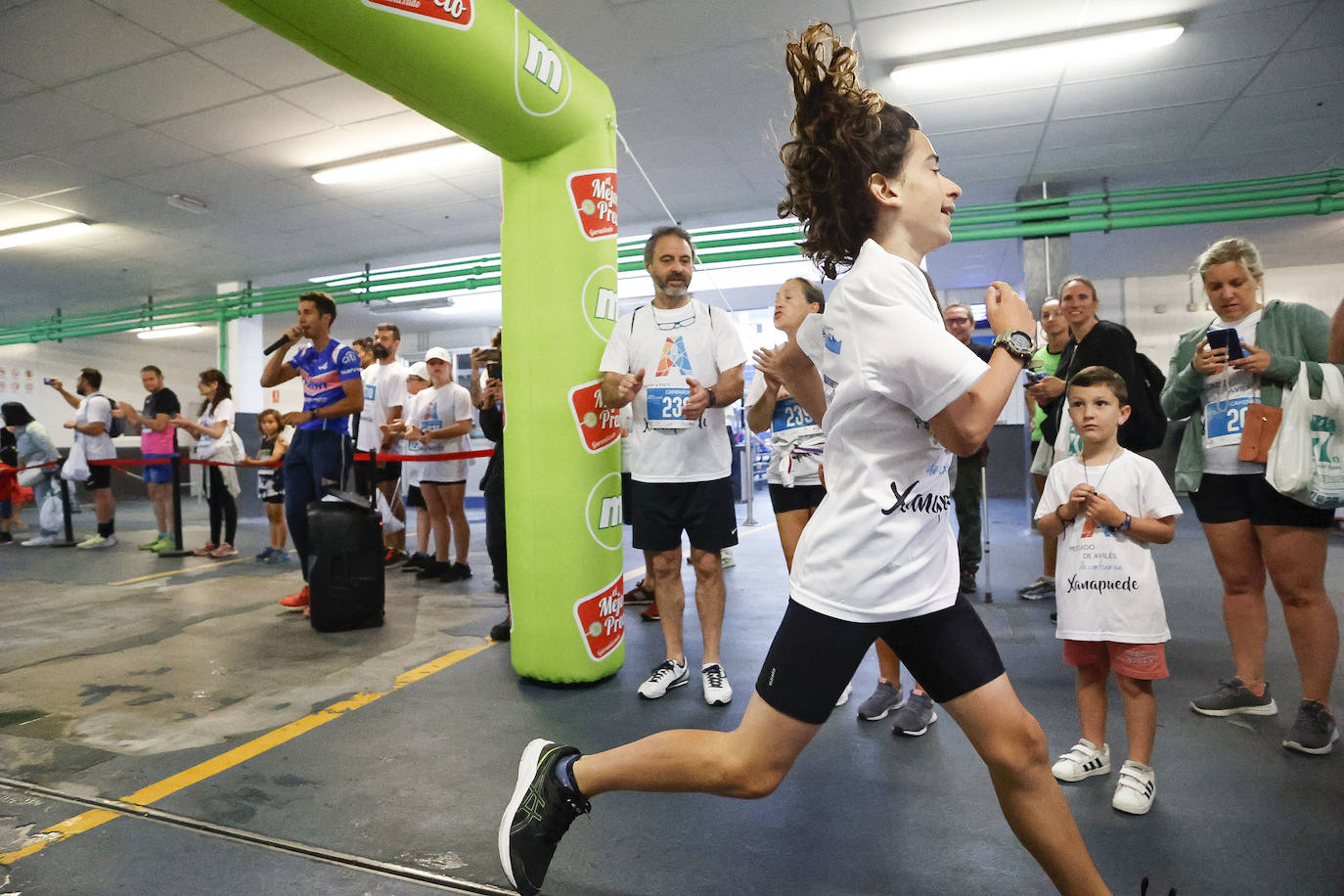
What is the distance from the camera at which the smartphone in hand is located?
2.33 m

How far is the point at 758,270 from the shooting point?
435 inches

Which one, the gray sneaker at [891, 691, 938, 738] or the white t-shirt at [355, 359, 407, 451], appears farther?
the white t-shirt at [355, 359, 407, 451]

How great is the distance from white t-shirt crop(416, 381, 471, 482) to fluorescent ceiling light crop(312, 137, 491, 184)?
87.4 inches

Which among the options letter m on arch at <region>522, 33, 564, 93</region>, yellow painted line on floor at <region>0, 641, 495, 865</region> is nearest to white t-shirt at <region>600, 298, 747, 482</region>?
letter m on arch at <region>522, 33, 564, 93</region>

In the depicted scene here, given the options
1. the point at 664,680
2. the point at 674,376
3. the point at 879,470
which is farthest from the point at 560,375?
the point at 879,470

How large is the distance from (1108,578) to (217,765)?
106 inches

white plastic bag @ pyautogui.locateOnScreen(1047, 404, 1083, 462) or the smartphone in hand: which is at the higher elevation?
the smartphone in hand

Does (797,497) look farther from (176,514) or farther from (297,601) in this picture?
(176,514)

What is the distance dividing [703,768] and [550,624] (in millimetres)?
1667

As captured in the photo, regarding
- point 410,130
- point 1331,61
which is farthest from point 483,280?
point 1331,61

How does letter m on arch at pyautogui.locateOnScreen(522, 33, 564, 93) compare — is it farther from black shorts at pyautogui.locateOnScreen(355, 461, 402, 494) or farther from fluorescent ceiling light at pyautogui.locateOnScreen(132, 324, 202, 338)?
fluorescent ceiling light at pyautogui.locateOnScreen(132, 324, 202, 338)

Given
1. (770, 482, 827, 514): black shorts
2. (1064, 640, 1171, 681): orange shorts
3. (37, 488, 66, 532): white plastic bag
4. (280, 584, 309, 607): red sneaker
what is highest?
(770, 482, 827, 514): black shorts

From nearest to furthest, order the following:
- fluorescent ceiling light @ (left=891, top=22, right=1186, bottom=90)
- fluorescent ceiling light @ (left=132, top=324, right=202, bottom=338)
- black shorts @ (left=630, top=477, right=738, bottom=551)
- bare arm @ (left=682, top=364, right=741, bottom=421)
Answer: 1. bare arm @ (left=682, top=364, right=741, bottom=421)
2. black shorts @ (left=630, top=477, right=738, bottom=551)
3. fluorescent ceiling light @ (left=891, top=22, right=1186, bottom=90)
4. fluorescent ceiling light @ (left=132, top=324, right=202, bottom=338)

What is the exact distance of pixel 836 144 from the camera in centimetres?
136
